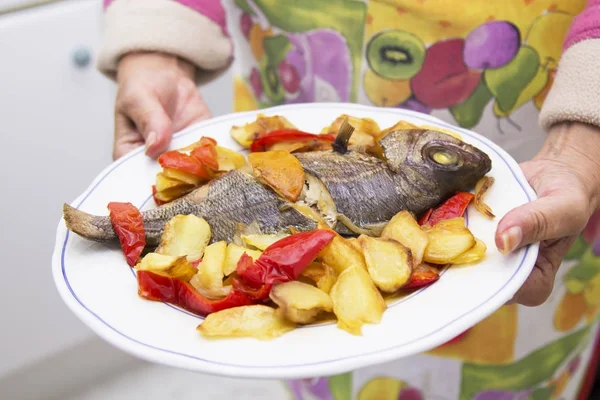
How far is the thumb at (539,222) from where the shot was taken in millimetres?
699

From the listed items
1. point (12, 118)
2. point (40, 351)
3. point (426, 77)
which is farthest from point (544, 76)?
point (40, 351)

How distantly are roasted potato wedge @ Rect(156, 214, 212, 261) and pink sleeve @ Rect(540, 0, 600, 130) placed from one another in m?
0.54

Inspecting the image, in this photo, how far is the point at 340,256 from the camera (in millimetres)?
745

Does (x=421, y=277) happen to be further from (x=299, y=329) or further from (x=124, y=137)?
(x=124, y=137)

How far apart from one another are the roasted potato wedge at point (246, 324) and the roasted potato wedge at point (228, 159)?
0.30 metres

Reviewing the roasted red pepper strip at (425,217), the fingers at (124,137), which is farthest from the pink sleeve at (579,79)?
the fingers at (124,137)

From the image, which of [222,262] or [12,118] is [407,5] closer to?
[222,262]

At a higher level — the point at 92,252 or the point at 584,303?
the point at 92,252

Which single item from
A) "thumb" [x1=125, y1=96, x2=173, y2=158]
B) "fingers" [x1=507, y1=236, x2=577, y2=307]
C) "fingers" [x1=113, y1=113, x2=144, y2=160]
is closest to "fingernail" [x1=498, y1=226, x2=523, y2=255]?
"fingers" [x1=507, y1=236, x2=577, y2=307]

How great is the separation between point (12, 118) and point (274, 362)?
129cm

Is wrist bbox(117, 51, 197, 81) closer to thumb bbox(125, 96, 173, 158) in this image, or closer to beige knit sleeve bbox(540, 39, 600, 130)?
thumb bbox(125, 96, 173, 158)

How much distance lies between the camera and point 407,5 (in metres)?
1.09

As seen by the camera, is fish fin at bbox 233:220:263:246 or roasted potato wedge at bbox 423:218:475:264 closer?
roasted potato wedge at bbox 423:218:475:264

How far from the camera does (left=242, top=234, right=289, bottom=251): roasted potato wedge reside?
2.63 ft
